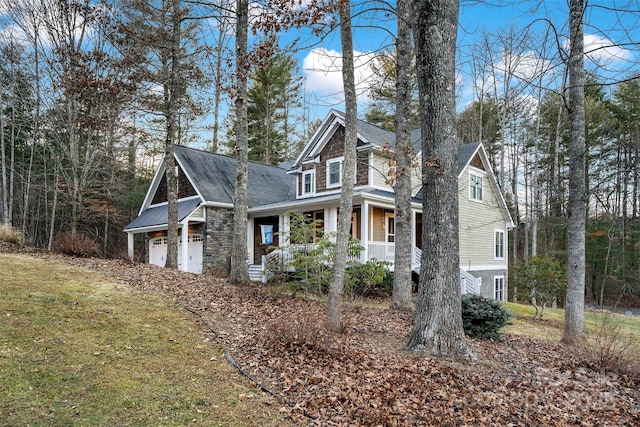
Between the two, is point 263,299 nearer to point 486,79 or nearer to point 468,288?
point 468,288

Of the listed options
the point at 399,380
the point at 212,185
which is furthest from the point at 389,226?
the point at 399,380

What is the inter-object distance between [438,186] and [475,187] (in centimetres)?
1390

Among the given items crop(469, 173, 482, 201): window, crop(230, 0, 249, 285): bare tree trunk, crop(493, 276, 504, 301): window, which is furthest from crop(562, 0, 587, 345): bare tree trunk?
crop(493, 276, 504, 301): window

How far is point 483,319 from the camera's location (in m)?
7.17

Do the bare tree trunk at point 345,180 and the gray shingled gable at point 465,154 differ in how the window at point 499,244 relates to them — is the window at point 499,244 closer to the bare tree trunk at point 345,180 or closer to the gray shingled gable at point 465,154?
the gray shingled gable at point 465,154

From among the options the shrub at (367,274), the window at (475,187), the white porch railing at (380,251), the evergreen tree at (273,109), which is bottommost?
the shrub at (367,274)

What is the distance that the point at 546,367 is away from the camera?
5.62 metres

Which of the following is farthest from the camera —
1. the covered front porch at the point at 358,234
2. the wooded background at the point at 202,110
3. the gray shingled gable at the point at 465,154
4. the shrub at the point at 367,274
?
the gray shingled gable at the point at 465,154

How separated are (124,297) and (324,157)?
1115 cm

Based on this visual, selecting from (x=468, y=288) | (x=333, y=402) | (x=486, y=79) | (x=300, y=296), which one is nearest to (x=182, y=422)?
(x=333, y=402)

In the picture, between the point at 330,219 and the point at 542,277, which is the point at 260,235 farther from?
the point at 542,277

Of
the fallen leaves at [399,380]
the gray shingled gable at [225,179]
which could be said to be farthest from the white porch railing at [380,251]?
the fallen leaves at [399,380]

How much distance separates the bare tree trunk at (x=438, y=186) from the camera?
5.20m

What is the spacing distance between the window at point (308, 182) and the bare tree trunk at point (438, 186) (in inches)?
463
